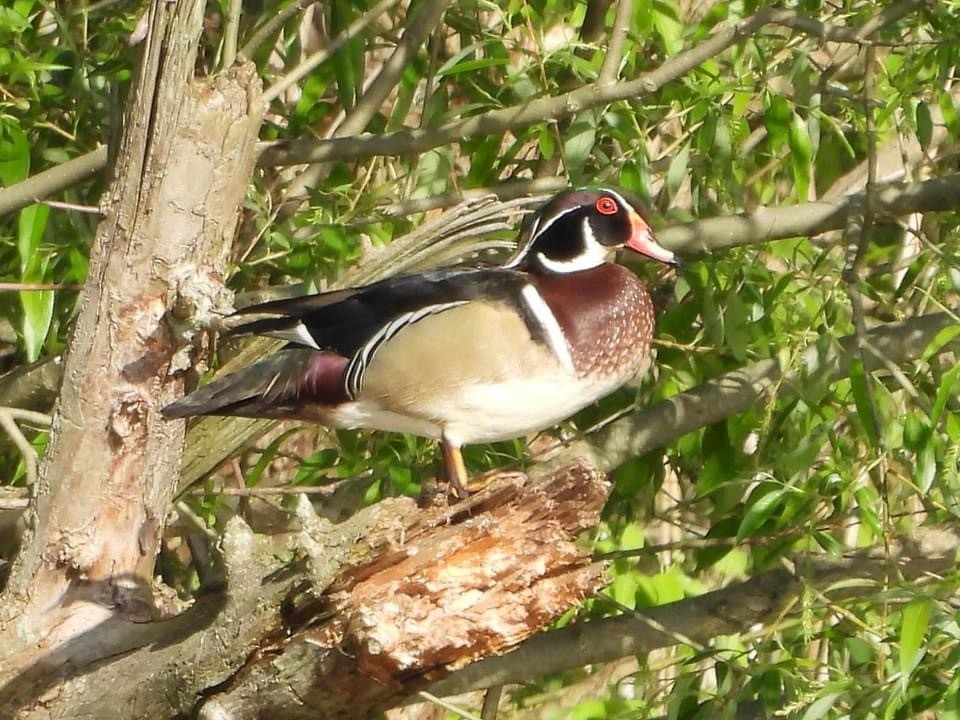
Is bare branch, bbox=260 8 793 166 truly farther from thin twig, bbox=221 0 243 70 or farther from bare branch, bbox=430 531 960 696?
bare branch, bbox=430 531 960 696

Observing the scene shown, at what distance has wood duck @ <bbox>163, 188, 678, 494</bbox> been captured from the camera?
213 cm

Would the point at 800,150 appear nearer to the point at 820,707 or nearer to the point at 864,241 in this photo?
the point at 864,241

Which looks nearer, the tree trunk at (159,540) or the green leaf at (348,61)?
the tree trunk at (159,540)

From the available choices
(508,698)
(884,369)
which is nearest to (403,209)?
(884,369)

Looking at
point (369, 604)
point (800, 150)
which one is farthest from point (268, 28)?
point (369, 604)

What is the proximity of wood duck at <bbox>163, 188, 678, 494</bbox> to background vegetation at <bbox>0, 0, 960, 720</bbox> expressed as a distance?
267 millimetres

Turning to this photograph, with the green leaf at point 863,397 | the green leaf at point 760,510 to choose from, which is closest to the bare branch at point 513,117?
the green leaf at point 863,397

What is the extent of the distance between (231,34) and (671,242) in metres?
0.77

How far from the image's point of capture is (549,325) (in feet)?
7.22

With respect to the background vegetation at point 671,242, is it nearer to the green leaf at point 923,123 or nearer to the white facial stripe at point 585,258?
the green leaf at point 923,123

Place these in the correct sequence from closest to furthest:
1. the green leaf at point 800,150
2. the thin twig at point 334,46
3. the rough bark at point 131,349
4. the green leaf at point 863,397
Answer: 1. the rough bark at point 131,349
2. the green leaf at point 863,397
3. the green leaf at point 800,150
4. the thin twig at point 334,46

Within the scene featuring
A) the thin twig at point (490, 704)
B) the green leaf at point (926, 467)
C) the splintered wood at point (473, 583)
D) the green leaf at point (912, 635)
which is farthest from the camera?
the thin twig at point (490, 704)

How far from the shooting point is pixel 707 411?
252 centimetres

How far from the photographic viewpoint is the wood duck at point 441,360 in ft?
7.00
